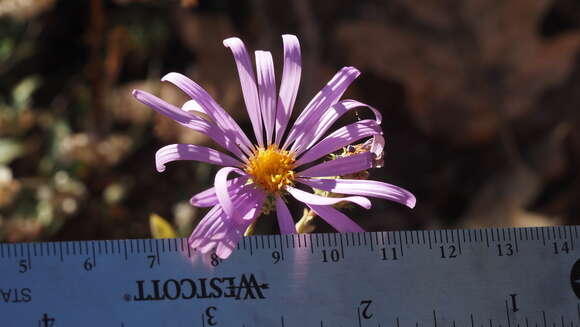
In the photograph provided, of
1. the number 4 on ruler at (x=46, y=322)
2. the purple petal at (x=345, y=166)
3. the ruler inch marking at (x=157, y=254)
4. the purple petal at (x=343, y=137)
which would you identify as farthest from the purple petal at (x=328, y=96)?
the number 4 on ruler at (x=46, y=322)

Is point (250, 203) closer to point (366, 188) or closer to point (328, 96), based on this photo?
point (366, 188)

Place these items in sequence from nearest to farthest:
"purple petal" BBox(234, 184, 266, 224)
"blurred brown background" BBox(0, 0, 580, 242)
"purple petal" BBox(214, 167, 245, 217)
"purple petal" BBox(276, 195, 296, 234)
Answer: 1. "purple petal" BBox(214, 167, 245, 217)
2. "purple petal" BBox(234, 184, 266, 224)
3. "purple petal" BBox(276, 195, 296, 234)
4. "blurred brown background" BBox(0, 0, 580, 242)

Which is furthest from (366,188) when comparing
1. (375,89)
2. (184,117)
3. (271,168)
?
(375,89)

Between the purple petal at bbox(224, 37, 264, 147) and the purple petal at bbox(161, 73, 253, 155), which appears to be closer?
the purple petal at bbox(161, 73, 253, 155)

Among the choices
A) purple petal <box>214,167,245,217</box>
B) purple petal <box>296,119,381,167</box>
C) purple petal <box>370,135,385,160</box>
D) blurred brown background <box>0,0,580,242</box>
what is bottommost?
purple petal <box>214,167,245,217</box>

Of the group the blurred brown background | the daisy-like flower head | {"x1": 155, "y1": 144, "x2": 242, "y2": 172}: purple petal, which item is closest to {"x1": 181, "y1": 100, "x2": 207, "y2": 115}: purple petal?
the daisy-like flower head

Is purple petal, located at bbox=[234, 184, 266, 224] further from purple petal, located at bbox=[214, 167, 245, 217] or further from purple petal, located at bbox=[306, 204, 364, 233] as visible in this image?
purple petal, located at bbox=[306, 204, 364, 233]

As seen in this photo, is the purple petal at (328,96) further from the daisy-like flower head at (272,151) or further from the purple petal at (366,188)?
the purple petal at (366,188)
